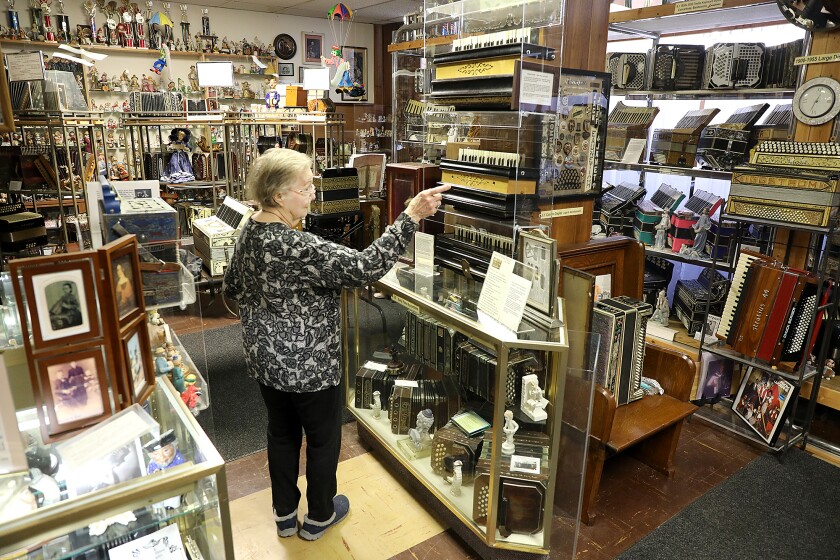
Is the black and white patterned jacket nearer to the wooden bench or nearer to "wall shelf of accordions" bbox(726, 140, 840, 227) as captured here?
the wooden bench

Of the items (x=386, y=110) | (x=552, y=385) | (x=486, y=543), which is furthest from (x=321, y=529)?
(x=386, y=110)

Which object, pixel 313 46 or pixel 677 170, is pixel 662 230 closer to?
pixel 677 170

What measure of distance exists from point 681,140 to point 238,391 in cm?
323

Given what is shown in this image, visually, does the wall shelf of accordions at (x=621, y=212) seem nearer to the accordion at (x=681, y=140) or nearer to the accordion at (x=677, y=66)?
the accordion at (x=681, y=140)

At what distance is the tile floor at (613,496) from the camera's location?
2.27 m

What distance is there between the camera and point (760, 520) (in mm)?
2465

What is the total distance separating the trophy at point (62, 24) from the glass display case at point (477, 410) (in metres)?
6.08

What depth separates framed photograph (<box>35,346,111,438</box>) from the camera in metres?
1.20

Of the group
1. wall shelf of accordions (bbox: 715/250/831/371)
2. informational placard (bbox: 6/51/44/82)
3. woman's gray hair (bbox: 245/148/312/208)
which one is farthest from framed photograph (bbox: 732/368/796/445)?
informational placard (bbox: 6/51/44/82)

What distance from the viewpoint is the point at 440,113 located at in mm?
2693

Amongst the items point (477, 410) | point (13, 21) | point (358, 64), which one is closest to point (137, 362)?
point (477, 410)

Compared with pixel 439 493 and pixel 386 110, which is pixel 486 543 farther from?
pixel 386 110

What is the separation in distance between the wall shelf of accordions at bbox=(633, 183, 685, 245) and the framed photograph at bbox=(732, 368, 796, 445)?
1083 mm

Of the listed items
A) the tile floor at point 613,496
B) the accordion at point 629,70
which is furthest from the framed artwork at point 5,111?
the accordion at point 629,70
